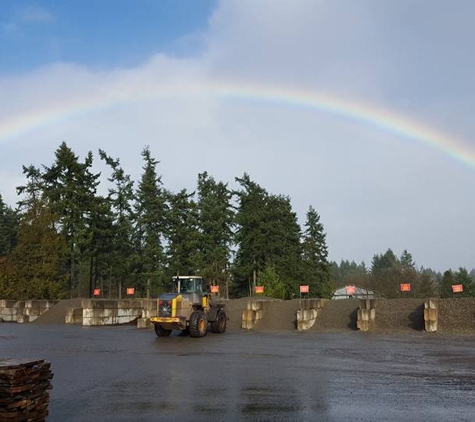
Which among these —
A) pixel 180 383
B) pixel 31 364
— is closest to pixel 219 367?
pixel 180 383

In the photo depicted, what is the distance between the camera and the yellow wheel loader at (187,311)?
79.8 feet

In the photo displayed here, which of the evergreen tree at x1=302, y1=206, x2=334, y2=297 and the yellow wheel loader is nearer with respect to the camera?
the yellow wheel loader

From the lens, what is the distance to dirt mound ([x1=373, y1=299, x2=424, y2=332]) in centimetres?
2912

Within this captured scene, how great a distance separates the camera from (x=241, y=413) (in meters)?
9.07

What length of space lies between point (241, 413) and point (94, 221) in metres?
54.3

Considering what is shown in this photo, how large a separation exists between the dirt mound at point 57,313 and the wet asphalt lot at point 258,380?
1868cm

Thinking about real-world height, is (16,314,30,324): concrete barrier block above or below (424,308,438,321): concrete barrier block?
below

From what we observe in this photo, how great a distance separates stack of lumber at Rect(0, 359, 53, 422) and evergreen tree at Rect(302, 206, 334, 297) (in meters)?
66.9

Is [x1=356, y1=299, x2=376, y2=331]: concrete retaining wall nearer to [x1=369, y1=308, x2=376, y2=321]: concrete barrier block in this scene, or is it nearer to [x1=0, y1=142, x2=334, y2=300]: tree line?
[x1=369, y1=308, x2=376, y2=321]: concrete barrier block

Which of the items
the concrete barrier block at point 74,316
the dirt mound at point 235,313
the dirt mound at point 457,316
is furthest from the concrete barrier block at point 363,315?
the concrete barrier block at point 74,316

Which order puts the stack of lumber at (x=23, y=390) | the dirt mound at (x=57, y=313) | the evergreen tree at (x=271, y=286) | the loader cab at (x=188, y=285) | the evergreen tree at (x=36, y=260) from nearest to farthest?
the stack of lumber at (x=23, y=390), the loader cab at (x=188, y=285), the dirt mound at (x=57, y=313), the evergreen tree at (x=36, y=260), the evergreen tree at (x=271, y=286)

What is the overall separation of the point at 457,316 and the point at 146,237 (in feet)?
148

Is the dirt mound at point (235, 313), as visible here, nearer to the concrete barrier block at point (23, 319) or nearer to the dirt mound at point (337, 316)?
the dirt mound at point (337, 316)

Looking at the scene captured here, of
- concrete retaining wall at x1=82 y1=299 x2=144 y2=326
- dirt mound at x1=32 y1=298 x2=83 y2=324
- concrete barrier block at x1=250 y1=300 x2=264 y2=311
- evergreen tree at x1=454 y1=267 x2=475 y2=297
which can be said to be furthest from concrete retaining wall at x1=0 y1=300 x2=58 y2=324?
evergreen tree at x1=454 y1=267 x2=475 y2=297
